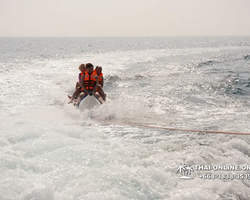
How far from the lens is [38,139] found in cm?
481

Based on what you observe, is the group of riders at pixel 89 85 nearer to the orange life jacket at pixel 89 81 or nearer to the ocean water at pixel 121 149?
the orange life jacket at pixel 89 81

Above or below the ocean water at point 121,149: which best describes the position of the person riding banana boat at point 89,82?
above

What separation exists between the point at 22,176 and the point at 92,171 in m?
0.93

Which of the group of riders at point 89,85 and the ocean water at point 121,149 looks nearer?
the ocean water at point 121,149

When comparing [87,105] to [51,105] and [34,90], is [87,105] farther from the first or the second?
[34,90]

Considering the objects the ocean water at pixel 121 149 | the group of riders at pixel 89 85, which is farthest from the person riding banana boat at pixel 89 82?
the ocean water at pixel 121 149

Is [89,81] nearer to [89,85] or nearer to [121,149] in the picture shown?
[89,85]

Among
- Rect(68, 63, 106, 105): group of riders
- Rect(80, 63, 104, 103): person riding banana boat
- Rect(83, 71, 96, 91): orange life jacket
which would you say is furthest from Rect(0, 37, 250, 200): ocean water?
Rect(83, 71, 96, 91): orange life jacket

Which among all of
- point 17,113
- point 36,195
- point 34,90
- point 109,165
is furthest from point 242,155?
point 34,90

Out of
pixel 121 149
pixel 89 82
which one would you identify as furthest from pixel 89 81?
pixel 121 149

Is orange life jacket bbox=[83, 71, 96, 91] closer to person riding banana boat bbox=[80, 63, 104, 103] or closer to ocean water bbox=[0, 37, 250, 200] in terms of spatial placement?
person riding banana boat bbox=[80, 63, 104, 103]

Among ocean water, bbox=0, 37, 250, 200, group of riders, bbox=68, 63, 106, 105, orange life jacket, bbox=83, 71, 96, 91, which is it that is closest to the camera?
ocean water, bbox=0, 37, 250, 200

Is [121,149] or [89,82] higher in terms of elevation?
[89,82]

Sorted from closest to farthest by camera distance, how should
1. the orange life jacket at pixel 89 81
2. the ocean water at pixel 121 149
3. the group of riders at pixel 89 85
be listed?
the ocean water at pixel 121 149 < the group of riders at pixel 89 85 < the orange life jacket at pixel 89 81
